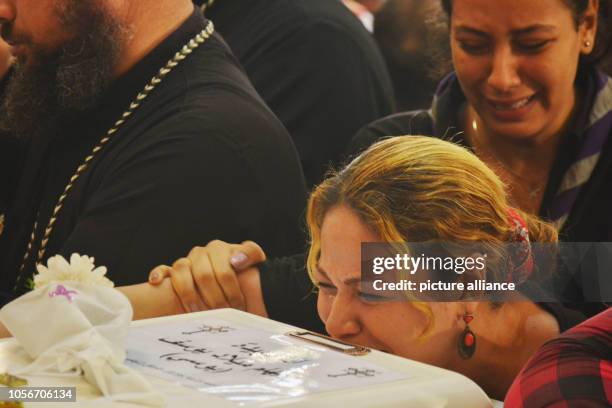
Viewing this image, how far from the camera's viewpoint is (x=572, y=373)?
1307mm

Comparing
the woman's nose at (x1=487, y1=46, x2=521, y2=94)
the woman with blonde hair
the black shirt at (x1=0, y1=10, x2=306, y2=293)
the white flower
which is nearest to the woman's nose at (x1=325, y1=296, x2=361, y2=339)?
the woman with blonde hair

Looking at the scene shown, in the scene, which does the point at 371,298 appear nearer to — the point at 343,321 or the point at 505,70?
the point at 343,321

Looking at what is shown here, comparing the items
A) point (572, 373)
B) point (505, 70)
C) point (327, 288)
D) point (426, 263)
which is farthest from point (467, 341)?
point (505, 70)

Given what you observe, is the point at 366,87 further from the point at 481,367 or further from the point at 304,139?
the point at 481,367

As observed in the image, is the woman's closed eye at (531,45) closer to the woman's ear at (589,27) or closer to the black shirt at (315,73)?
the woman's ear at (589,27)

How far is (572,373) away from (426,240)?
0.51 m

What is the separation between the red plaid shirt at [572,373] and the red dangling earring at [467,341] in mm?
362

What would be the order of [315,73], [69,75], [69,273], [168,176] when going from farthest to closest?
[315,73] < [69,75] < [168,176] < [69,273]

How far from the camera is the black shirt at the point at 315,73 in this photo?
3150mm

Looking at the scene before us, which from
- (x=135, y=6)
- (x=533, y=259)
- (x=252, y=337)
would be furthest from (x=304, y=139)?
(x=252, y=337)

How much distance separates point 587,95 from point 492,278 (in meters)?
0.95

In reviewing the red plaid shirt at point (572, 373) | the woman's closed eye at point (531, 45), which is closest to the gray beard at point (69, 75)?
the woman's closed eye at point (531, 45)

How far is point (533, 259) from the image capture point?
6.14 feet

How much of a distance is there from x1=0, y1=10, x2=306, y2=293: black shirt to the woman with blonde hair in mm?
588
